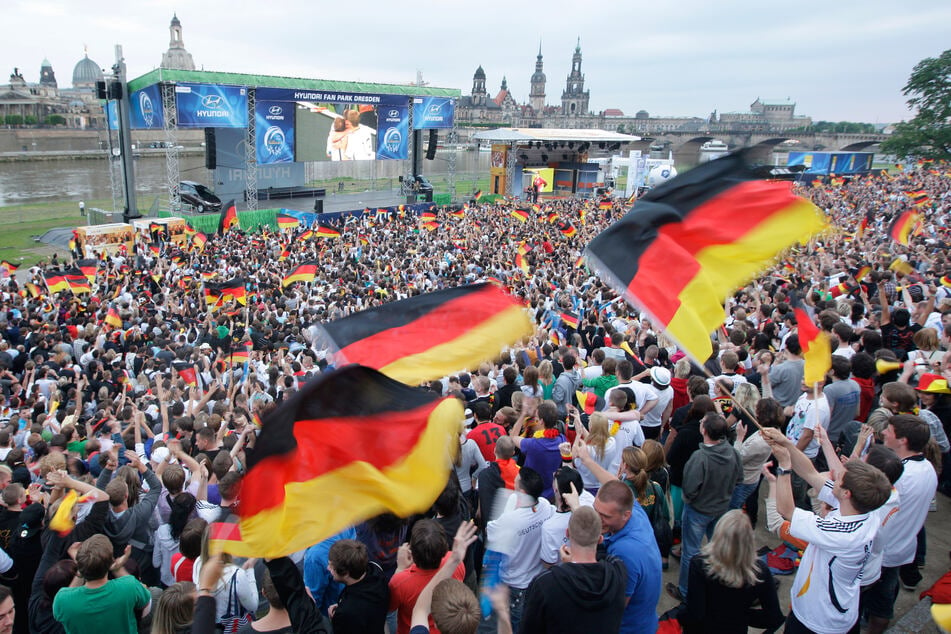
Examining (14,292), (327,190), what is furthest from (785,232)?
(327,190)

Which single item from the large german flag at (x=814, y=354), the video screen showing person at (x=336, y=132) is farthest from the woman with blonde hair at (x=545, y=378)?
the video screen showing person at (x=336, y=132)

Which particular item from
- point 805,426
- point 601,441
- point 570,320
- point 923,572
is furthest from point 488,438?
point 570,320

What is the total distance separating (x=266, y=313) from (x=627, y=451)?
954 cm

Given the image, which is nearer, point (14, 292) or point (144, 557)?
point (144, 557)

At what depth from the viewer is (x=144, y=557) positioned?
12.9 feet

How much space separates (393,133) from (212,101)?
10.8m

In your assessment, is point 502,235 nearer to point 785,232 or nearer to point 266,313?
point 266,313

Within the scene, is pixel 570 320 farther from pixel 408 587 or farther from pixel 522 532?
pixel 408 587

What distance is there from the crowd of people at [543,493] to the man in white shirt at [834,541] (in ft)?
0.03

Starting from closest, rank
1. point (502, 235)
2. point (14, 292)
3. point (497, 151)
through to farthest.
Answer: point (14, 292) → point (502, 235) → point (497, 151)

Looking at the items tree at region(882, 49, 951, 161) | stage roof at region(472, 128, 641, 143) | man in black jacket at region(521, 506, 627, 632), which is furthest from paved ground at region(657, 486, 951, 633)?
tree at region(882, 49, 951, 161)

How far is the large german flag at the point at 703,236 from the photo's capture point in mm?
3605

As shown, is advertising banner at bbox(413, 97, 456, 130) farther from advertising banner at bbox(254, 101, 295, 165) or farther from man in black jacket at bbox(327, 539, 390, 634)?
man in black jacket at bbox(327, 539, 390, 634)

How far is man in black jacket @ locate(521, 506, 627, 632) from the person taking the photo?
253 centimetres
